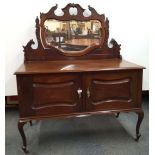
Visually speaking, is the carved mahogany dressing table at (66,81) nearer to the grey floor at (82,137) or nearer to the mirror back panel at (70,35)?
the mirror back panel at (70,35)

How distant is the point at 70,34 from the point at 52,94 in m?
0.70

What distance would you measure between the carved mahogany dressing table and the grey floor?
14cm

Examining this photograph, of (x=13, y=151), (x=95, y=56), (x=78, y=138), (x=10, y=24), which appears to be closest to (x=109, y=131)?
(x=78, y=138)

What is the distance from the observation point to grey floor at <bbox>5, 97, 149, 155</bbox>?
5.59 ft

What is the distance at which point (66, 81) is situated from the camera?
1.55 meters

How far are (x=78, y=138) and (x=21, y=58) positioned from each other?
0.98m

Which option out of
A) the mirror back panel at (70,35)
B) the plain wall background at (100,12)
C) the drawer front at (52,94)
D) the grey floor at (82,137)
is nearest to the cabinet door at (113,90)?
the drawer front at (52,94)

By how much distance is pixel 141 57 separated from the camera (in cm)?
235

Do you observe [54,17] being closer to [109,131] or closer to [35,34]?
[35,34]

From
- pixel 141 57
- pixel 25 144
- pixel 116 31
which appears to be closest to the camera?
pixel 25 144

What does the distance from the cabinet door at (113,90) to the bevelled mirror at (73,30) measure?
505 millimetres

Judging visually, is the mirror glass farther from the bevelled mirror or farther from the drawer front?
the drawer front

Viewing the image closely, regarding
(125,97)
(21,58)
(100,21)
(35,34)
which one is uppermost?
(100,21)

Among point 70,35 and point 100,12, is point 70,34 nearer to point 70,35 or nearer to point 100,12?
point 70,35
